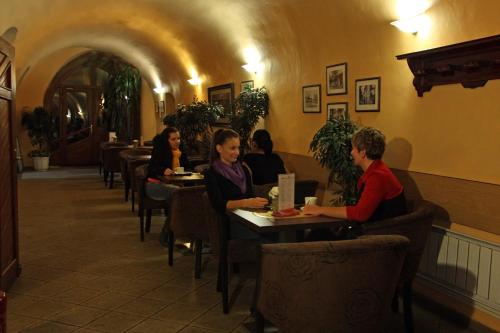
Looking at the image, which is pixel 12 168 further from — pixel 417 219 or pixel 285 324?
pixel 417 219

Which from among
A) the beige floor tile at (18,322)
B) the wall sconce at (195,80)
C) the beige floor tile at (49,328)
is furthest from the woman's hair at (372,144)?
the wall sconce at (195,80)

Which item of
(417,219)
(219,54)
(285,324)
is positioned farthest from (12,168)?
(219,54)

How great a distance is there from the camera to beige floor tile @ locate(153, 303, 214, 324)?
3666mm

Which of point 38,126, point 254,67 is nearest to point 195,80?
point 254,67

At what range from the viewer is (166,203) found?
19.4ft

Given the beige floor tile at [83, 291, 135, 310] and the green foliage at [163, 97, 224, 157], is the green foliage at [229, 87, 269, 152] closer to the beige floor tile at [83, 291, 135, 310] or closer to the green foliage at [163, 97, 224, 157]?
the green foliage at [163, 97, 224, 157]

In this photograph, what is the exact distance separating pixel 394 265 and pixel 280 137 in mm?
4119

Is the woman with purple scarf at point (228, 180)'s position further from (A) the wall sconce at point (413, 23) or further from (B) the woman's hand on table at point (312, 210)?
(A) the wall sconce at point (413, 23)

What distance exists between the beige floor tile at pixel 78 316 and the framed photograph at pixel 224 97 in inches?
189

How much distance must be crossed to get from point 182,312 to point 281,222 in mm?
1161

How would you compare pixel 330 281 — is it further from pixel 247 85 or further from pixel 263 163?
pixel 247 85

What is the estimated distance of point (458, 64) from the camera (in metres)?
3.46

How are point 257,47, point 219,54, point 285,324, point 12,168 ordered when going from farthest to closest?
point 219,54 < point 257,47 < point 12,168 < point 285,324

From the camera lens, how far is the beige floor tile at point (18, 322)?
3.48m
